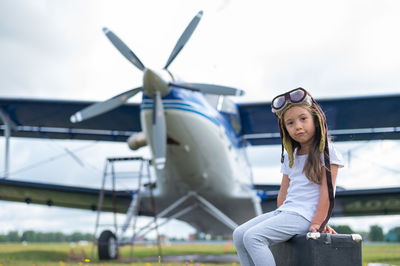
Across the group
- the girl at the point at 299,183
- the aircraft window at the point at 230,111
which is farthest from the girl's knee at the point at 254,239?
the aircraft window at the point at 230,111

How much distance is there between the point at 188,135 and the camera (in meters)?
9.15

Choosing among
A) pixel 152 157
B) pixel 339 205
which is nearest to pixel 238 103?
pixel 152 157

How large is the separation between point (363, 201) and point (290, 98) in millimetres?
10787

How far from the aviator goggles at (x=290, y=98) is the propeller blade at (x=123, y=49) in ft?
21.0

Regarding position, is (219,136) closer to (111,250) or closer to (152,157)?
(152,157)

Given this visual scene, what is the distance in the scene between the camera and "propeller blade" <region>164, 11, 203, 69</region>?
8.61 m

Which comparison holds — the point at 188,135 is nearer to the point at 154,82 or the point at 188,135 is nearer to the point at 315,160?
the point at 154,82

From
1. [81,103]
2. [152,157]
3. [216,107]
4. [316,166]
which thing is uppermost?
[81,103]

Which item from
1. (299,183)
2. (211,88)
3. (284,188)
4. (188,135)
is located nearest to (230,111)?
(188,135)

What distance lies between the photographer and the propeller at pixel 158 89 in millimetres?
8211

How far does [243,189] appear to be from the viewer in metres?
11.2

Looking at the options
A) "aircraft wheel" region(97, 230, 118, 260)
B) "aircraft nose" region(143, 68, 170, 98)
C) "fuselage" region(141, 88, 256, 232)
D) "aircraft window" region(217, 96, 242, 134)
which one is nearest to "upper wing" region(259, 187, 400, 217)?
"fuselage" region(141, 88, 256, 232)

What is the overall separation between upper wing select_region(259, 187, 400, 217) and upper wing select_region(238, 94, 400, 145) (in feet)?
4.89

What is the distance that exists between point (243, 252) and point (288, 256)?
0.23m
